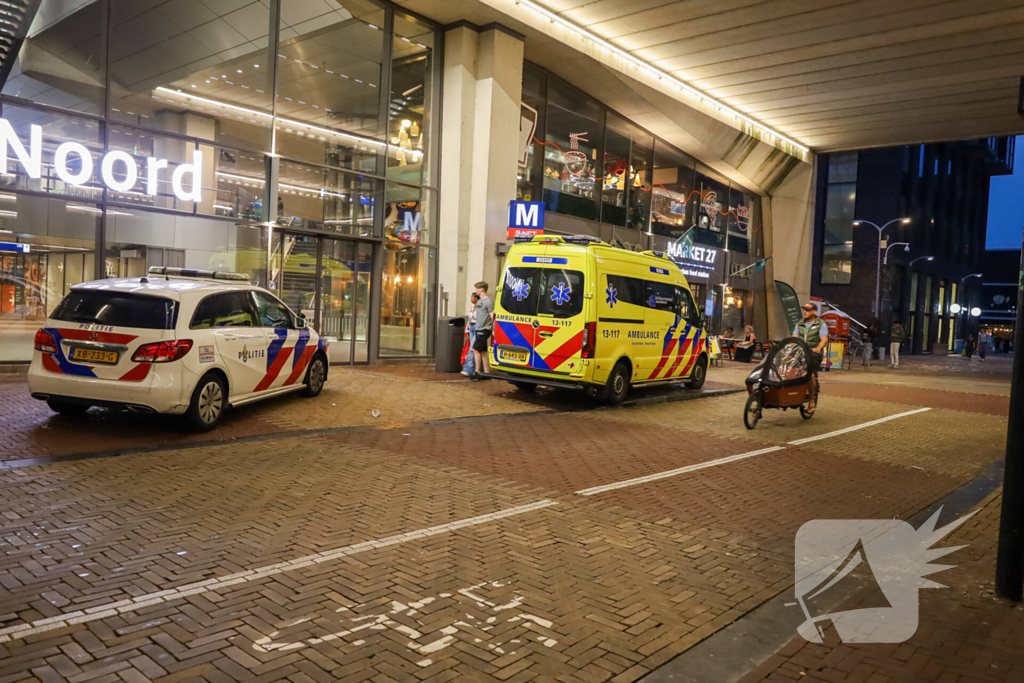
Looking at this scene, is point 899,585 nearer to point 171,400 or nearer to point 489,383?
point 171,400

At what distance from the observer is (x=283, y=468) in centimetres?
697

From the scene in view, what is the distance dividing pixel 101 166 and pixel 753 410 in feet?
39.1

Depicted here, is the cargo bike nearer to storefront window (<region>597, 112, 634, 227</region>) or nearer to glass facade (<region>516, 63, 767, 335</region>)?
glass facade (<region>516, 63, 767, 335</region>)

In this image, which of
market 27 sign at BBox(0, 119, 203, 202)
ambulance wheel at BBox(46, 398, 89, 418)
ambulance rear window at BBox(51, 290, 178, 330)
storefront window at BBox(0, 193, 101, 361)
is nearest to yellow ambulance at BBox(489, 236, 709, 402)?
ambulance rear window at BBox(51, 290, 178, 330)

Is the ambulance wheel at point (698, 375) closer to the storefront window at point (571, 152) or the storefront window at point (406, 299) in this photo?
the storefront window at point (406, 299)

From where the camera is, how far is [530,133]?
21.0 m

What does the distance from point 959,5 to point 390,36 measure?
13628 millimetres

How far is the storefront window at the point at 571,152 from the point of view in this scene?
22062mm

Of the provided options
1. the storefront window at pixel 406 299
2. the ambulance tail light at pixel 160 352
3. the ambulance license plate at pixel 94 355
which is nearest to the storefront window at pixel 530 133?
the storefront window at pixel 406 299

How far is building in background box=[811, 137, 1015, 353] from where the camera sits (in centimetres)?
4828

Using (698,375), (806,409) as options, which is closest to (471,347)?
(698,375)

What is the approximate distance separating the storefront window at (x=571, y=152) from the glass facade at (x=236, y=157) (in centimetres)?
447

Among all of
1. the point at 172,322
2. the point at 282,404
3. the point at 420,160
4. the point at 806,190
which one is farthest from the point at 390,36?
the point at 806,190

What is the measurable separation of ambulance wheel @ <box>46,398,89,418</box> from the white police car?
0.04ft
